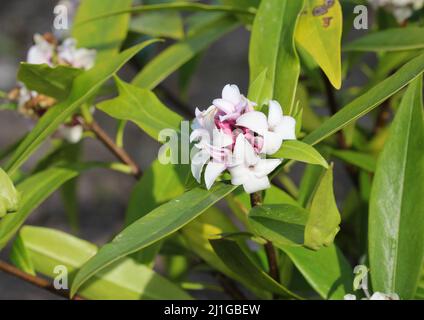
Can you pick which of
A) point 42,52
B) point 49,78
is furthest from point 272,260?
point 42,52

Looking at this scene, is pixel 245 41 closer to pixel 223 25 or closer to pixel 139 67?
pixel 139 67

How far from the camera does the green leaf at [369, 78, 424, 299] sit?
3.09 ft

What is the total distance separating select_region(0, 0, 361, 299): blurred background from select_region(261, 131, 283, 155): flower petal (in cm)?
167

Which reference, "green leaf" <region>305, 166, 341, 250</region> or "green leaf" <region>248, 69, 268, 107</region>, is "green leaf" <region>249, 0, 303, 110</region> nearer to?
"green leaf" <region>248, 69, 268, 107</region>

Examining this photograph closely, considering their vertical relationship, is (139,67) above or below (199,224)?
above

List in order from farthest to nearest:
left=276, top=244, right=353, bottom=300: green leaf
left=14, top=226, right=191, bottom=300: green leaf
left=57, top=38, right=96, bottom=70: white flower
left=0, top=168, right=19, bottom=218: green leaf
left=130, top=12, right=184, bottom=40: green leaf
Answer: left=130, top=12, right=184, bottom=40: green leaf < left=57, top=38, right=96, bottom=70: white flower < left=14, top=226, right=191, bottom=300: green leaf < left=276, top=244, right=353, bottom=300: green leaf < left=0, top=168, right=19, bottom=218: green leaf

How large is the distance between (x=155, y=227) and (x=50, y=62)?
1.61ft

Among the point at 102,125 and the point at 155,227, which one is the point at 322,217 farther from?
the point at 102,125

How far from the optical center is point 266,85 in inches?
36.2

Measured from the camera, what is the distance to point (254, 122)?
80 centimetres

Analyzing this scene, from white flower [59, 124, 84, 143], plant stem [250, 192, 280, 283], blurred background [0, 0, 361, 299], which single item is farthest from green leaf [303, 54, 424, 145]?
blurred background [0, 0, 361, 299]

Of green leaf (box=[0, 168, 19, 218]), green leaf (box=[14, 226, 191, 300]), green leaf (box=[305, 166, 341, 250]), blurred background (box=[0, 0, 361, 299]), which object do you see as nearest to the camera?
green leaf (box=[305, 166, 341, 250])

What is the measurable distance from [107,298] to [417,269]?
41 centimetres

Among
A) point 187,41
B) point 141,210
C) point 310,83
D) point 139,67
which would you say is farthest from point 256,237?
point 139,67
